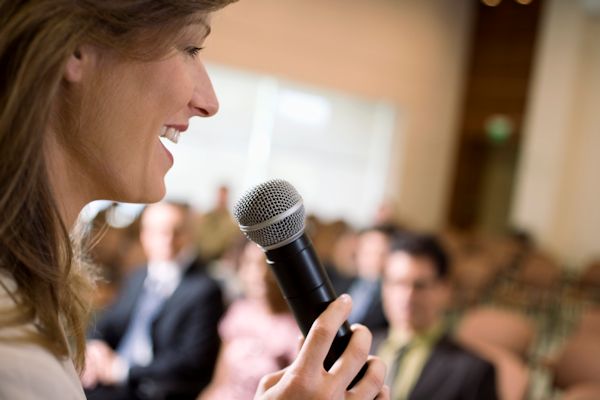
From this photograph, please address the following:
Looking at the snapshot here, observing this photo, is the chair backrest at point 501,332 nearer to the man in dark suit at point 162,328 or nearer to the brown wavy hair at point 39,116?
the man in dark suit at point 162,328

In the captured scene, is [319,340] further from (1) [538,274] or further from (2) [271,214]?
(1) [538,274]

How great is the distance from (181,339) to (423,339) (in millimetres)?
1275

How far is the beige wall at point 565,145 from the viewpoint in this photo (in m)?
12.2

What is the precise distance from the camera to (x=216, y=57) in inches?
433

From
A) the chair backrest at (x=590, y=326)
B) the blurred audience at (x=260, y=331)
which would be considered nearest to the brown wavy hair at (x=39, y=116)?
the blurred audience at (x=260, y=331)

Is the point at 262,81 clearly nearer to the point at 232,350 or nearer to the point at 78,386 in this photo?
the point at 232,350

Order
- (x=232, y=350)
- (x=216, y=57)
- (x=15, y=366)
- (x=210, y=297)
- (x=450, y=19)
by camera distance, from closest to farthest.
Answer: (x=15, y=366) < (x=232, y=350) < (x=210, y=297) < (x=216, y=57) < (x=450, y=19)

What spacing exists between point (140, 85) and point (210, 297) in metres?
2.81

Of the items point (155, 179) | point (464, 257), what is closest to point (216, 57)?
point (464, 257)

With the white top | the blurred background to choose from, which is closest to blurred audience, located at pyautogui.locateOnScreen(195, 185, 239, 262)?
the blurred background

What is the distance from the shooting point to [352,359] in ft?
2.72

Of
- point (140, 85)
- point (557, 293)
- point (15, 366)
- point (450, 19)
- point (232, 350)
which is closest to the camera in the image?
point (15, 366)

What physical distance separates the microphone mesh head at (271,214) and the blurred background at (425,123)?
9005 mm

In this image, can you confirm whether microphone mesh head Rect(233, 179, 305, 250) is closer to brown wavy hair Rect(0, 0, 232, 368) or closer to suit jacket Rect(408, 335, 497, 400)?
brown wavy hair Rect(0, 0, 232, 368)
